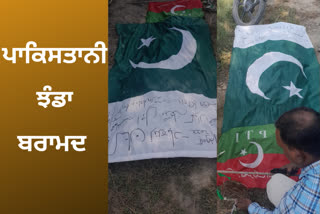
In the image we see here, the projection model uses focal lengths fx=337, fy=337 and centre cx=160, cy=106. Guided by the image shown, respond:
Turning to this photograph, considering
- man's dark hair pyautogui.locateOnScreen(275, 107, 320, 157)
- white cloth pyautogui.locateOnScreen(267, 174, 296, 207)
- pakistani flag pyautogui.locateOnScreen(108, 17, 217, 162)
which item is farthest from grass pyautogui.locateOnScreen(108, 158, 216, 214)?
man's dark hair pyautogui.locateOnScreen(275, 107, 320, 157)

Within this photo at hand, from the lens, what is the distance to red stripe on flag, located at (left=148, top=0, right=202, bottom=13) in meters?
3.02

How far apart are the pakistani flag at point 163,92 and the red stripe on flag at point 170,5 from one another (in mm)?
232

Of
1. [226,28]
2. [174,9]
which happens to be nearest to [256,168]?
[226,28]

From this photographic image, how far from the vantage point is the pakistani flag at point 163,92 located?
2139 mm

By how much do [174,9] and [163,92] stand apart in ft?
3.39

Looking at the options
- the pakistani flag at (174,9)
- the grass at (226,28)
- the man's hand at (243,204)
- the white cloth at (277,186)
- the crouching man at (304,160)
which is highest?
the pakistani flag at (174,9)

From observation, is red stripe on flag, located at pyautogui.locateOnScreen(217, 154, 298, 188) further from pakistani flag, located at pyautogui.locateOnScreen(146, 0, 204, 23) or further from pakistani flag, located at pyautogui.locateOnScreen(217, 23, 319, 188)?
pakistani flag, located at pyautogui.locateOnScreen(146, 0, 204, 23)

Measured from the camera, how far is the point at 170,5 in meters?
3.06

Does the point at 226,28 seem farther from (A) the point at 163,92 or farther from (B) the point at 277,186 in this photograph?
(B) the point at 277,186

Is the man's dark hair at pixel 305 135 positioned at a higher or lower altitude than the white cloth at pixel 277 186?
higher

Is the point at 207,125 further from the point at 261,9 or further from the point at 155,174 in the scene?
the point at 261,9

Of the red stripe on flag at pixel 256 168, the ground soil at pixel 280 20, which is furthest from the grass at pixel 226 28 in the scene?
the red stripe on flag at pixel 256 168

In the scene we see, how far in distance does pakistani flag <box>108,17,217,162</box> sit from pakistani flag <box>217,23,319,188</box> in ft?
0.54

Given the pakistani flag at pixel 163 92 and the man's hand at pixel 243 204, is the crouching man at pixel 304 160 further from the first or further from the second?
the pakistani flag at pixel 163 92
